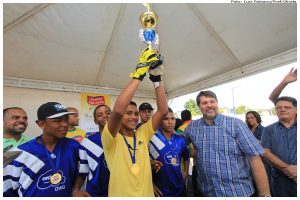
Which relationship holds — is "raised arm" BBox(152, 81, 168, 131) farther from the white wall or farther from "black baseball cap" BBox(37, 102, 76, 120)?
the white wall

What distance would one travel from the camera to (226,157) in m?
1.55

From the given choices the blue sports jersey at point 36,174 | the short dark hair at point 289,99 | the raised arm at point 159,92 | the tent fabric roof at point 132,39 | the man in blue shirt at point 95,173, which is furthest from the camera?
the tent fabric roof at point 132,39

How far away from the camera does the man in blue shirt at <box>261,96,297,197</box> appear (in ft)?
6.39

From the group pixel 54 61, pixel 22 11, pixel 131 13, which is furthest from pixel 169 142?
pixel 54 61

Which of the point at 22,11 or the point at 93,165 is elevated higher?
the point at 22,11

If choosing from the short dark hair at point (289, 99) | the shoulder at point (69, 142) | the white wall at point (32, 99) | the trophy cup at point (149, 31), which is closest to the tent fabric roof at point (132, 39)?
the white wall at point (32, 99)

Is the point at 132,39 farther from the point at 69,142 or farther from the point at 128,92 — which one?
the point at 128,92

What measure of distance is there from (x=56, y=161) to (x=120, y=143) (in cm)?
52

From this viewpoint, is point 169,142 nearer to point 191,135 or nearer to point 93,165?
point 191,135

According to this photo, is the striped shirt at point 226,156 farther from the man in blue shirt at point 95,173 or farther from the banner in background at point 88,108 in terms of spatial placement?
the banner in background at point 88,108

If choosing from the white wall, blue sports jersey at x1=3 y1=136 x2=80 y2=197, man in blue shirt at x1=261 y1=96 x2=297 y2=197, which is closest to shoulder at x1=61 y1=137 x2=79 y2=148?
blue sports jersey at x1=3 y1=136 x2=80 y2=197

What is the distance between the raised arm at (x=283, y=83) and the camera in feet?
6.81

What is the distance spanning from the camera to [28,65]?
3.69 meters

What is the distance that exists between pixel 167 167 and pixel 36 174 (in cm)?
96
